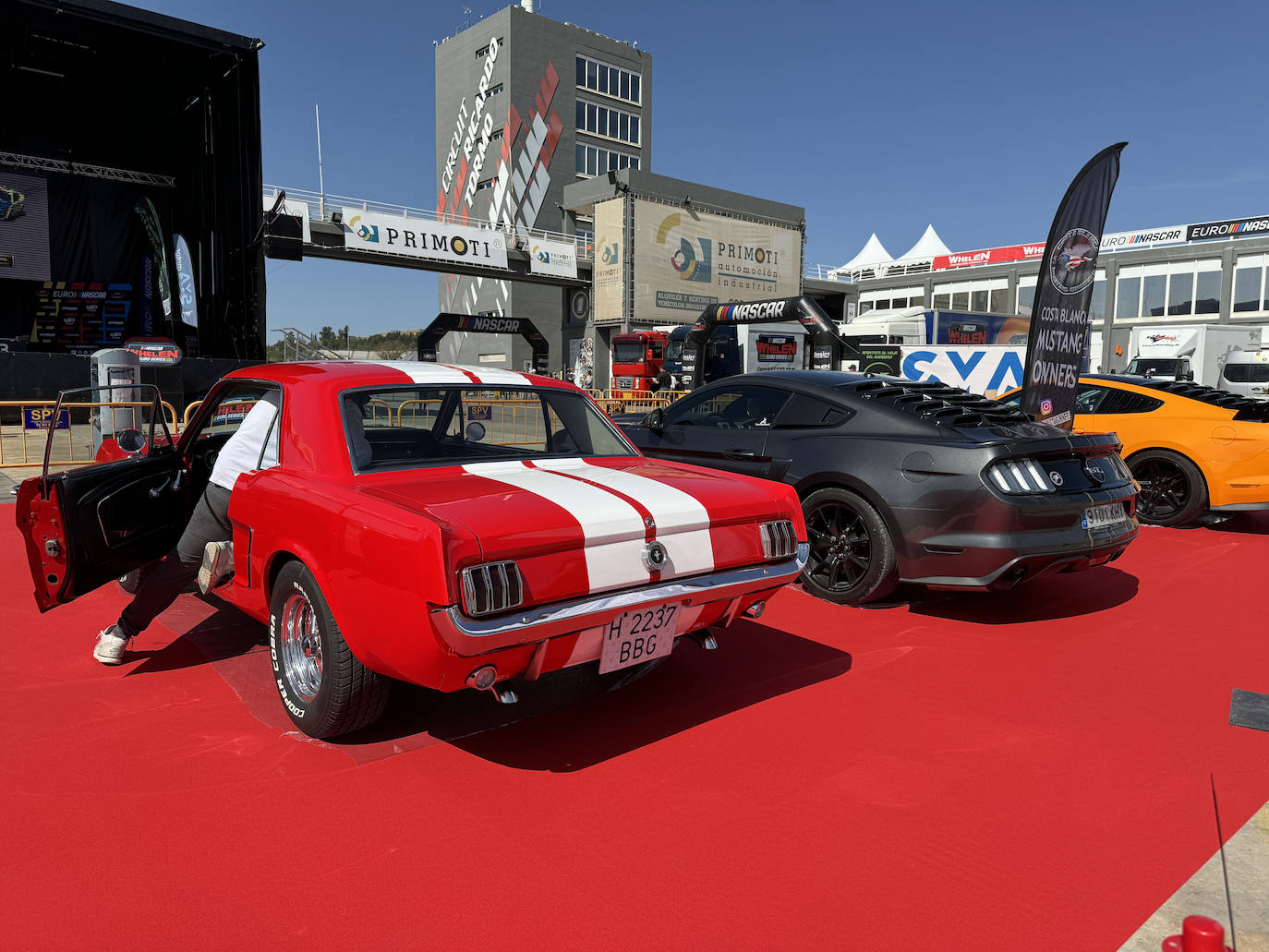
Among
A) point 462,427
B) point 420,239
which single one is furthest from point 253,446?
point 420,239

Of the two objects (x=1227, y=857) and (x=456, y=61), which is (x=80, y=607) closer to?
(x=1227, y=857)

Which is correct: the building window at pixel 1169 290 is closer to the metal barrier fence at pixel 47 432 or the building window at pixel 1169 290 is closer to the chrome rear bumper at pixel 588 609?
the metal barrier fence at pixel 47 432

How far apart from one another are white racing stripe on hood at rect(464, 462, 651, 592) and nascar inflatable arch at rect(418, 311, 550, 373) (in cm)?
2095

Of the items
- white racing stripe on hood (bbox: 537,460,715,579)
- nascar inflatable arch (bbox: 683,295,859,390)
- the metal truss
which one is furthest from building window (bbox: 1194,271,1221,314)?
white racing stripe on hood (bbox: 537,460,715,579)

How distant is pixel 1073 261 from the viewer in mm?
7320

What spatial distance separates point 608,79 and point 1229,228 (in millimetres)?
33817

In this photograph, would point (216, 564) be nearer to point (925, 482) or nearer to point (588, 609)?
point (588, 609)

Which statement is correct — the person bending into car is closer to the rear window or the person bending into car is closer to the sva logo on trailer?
the rear window

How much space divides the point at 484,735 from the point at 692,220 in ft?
126

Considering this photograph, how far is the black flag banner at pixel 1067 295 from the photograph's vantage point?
23.2 ft

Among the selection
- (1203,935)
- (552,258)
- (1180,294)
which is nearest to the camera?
(1203,935)

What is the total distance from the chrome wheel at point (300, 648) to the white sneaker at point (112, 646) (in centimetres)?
121

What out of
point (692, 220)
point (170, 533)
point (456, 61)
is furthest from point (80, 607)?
point (456, 61)

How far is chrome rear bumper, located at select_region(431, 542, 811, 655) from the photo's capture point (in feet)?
8.06
